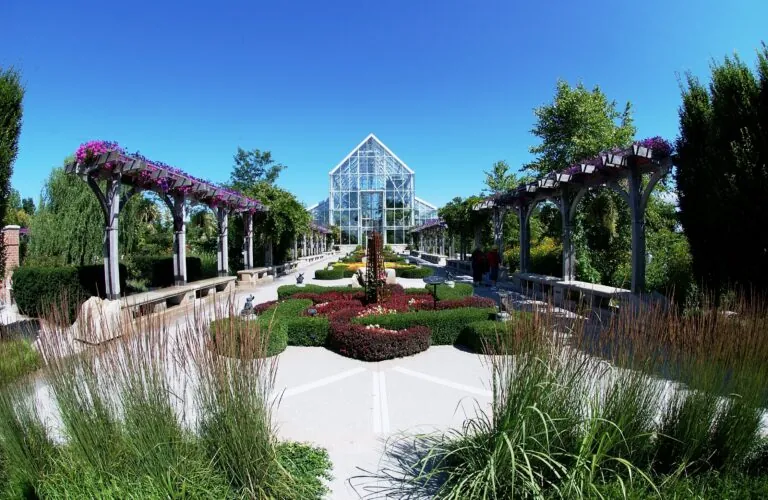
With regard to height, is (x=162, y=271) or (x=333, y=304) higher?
(x=162, y=271)

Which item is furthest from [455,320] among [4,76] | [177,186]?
[177,186]

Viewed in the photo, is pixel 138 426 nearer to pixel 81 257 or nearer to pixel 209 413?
pixel 209 413

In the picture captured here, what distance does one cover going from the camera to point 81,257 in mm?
14375

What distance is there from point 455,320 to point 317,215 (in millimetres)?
42481

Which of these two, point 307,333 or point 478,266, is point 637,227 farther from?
point 478,266

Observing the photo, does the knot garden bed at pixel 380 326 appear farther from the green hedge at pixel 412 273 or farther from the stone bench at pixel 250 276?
the green hedge at pixel 412 273

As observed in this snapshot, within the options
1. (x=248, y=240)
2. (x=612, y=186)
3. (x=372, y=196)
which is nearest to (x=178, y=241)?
(x=248, y=240)

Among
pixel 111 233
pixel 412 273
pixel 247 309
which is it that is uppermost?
pixel 111 233

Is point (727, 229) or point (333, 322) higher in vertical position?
point (727, 229)

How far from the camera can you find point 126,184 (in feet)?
29.0

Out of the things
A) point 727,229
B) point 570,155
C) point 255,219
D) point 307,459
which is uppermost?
point 570,155

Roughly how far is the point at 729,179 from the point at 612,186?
11.0ft

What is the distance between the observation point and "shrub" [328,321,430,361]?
5.61 meters

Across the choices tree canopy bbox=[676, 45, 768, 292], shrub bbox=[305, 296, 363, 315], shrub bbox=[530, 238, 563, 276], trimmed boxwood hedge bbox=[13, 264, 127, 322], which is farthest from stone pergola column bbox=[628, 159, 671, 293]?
trimmed boxwood hedge bbox=[13, 264, 127, 322]
